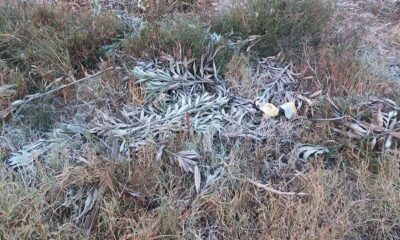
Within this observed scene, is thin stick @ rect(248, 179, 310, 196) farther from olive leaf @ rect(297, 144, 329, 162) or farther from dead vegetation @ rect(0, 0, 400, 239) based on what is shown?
olive leaf @ rect(297, 144, 329, 162)

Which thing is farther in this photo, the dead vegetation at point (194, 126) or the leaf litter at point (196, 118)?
the leaf litter at point (196, 118)

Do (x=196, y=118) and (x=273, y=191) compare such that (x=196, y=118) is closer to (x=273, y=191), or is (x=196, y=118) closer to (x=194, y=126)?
(x=194, y=126)

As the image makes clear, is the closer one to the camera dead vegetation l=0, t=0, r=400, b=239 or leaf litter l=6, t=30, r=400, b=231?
dead vegetation l=0, t=0, r=400, b=239

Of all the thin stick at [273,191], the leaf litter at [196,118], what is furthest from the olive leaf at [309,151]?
the thin stick at [273,191]

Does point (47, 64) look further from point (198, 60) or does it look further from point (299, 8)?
point (299, 8)

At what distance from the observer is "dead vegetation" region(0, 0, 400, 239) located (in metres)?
2.34

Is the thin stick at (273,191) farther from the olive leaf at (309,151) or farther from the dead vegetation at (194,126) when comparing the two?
the olive leaf at (309,151)

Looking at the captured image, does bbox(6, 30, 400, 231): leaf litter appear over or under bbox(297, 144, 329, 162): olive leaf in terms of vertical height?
over

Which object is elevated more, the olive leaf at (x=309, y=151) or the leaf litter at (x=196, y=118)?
the leaf litter at (x=196, y=118)

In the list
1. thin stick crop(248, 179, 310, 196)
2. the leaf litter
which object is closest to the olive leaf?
the leaf litter

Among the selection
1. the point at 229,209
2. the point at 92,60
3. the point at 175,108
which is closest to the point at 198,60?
the point at 175,108

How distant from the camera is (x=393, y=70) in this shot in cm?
350

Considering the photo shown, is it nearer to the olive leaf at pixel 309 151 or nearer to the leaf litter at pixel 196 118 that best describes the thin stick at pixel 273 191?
the leaf litter at pixel 196 118

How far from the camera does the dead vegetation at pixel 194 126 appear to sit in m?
2.34
